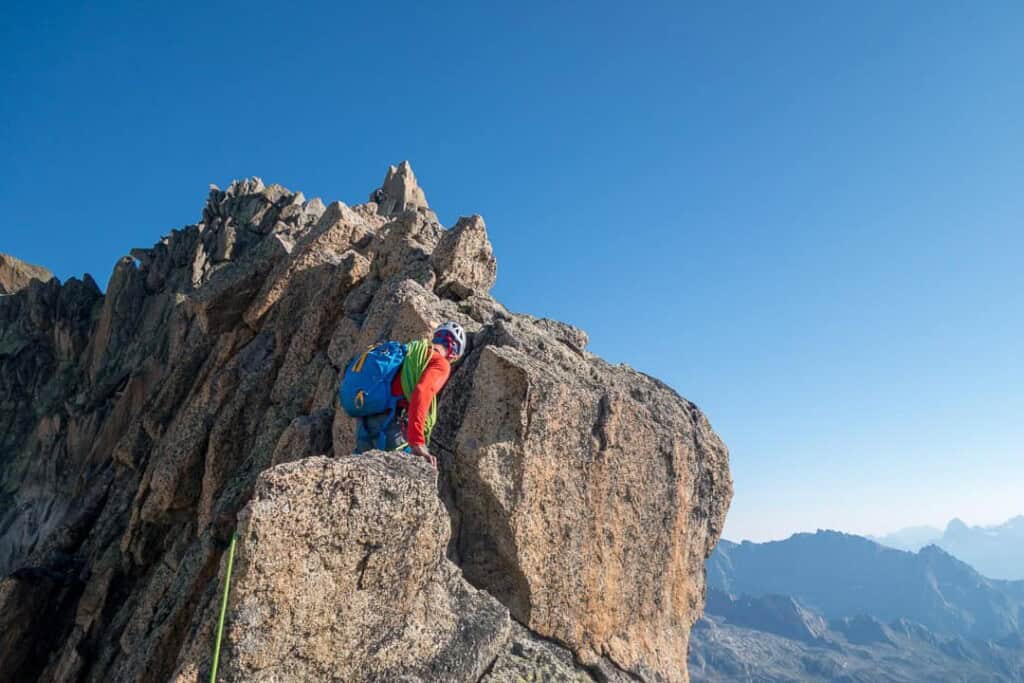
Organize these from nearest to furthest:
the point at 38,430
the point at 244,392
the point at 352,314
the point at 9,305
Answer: the point at 352,314 → the point at 244,392 → the point at 38,430 → the point at 9,305

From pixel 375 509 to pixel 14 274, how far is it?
412ft

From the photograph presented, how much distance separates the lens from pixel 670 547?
600 inches

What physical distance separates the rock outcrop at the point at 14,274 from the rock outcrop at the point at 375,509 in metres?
99.1

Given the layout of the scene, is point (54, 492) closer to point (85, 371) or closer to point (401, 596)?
point (85, 371)

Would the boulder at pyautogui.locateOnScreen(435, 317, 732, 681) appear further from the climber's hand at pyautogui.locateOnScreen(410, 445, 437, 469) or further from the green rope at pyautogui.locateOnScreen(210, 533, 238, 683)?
the green rope at pyautogui.locateOnScreen(210, 533, 238, 683)

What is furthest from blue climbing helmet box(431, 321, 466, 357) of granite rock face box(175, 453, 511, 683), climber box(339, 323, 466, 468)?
granite rock face box(175, 453, 511, 683)

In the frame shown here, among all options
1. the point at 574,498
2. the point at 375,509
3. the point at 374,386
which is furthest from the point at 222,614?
the point at 574,498

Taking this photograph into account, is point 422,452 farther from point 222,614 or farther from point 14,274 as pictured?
point 14,274

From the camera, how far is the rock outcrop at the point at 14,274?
326 ft

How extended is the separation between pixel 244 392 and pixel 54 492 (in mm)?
47020

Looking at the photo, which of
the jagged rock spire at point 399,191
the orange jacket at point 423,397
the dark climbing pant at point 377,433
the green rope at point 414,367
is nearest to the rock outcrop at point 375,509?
the orange jacket at point 423,397

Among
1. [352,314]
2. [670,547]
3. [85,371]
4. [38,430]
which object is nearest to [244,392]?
[352,314]

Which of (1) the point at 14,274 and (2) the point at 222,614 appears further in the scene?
(1) the point at 14,274

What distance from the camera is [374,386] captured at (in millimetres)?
10008
